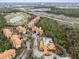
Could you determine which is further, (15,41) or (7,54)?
(15,41)

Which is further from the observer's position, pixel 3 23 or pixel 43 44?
pixel 3 23

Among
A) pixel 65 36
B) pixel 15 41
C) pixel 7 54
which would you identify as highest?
pixel 15 41

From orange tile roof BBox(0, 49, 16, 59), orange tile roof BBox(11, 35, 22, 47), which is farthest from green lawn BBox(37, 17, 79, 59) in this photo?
orange tile roof BBox(0, 49, 16, 59)

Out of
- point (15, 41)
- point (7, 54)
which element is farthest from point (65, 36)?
point (7, 54)

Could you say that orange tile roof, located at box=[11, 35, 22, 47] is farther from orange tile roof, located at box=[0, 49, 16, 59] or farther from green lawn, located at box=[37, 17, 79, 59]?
green lawn, located at box=[37, 17, 79, 59]

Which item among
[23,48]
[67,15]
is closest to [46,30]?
[23,48]

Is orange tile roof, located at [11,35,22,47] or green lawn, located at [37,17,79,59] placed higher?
orange tile roof, located at [11,35,22,47]

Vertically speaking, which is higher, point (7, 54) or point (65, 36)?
point (7, 54)

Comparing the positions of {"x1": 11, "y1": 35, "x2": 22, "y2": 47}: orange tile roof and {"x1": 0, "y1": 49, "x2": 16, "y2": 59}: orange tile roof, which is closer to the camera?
{"x1": 0, "y1": 49, "x2": 16, "y2": 59}: orange tile roof

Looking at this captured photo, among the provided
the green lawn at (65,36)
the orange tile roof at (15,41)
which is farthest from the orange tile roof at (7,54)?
the green lawn at (65,36)

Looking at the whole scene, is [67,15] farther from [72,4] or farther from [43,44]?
[43,44]

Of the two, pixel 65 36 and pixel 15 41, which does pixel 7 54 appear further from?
pixel 65 36
